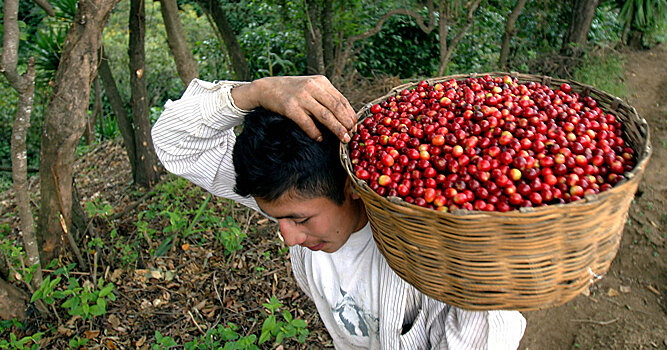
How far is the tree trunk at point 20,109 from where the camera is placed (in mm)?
2490

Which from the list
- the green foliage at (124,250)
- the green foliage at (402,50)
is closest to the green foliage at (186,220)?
the green foliage at (124,250)

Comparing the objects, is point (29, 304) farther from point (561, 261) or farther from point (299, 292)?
point (561, 261)

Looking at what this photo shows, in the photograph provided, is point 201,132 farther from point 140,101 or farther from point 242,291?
point 140,101

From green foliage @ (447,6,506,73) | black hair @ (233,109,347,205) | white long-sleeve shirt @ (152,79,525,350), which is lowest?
green foliage @ (447,6,506,73)

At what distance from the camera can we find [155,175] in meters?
4.89

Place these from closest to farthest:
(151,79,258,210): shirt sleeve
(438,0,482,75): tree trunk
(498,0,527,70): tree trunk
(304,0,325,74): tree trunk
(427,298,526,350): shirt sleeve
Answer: (427,298,526,350): shirt sleeve → (151,79,258,210): shirt sleeve → (304,0,325,74): tree trunk → (438,0,482,75): tree trunk → (498,0,527,70): tree trunk

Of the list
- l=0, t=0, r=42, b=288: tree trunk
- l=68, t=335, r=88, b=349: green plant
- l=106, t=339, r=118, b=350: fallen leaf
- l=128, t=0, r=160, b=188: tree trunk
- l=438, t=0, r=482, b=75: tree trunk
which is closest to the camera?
l=0, t=0, r=42, b=288: tree trunk

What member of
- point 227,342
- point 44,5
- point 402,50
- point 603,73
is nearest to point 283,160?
point 227,342

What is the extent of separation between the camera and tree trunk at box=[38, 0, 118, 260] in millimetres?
2877

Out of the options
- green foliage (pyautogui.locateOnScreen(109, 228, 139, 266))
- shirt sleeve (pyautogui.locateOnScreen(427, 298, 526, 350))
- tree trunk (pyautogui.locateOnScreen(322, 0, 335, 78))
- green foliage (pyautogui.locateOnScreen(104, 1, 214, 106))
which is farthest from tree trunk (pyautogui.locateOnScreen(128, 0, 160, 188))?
shirt sleeve (pyautogui.locateOnScreen(427, 298, 526, 350))

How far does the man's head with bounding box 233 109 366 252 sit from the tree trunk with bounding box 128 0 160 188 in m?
3.23

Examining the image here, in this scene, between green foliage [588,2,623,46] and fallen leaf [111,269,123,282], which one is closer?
fallen leaf [111,269,123,282]

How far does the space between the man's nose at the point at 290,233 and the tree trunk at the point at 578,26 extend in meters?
7.01

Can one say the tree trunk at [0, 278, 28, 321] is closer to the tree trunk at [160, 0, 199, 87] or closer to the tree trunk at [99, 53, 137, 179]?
the tree trunk at [99, 53, 137, 179]
